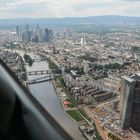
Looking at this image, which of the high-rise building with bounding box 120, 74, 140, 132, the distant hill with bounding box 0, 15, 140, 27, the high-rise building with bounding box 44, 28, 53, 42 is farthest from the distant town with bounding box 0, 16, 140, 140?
the distant hill with bounding box 0, 15, 140, 27

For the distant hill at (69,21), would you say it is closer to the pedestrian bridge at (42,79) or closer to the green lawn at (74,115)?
the pedestrian bridge at (42,79)

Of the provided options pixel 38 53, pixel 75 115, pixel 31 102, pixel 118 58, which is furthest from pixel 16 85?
pixel 38 53

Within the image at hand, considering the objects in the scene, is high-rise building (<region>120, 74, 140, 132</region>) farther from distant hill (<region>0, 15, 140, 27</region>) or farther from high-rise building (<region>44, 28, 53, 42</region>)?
distant hill (<region>0, 15, 140, 27</region>)

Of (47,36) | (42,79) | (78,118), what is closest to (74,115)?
(78,118)

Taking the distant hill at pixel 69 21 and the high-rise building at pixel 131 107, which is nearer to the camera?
the high-rise building at pixel 131 107

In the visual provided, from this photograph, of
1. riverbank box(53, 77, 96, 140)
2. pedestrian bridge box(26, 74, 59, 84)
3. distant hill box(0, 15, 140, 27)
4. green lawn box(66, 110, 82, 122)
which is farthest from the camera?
distant hill box(0, 15, 140, 27)

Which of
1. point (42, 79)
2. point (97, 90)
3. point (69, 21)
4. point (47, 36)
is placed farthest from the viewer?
point (69, 21)

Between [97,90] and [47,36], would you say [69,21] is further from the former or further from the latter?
[97,90]

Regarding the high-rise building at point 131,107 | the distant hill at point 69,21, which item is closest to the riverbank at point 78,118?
the high-rise building at point 131,107

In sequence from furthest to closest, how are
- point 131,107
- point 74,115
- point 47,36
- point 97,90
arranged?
point 47,36
point 97,90
point 74,115
point 131,107

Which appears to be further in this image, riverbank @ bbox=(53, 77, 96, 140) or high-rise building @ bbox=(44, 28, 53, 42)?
high-rise building @ bbox=(44, 28, 53, 42)

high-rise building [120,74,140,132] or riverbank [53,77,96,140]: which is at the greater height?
high-rise building [120,74,140,132]

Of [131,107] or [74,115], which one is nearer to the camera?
[131,107]

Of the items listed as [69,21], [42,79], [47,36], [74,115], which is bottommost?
[69,21]
